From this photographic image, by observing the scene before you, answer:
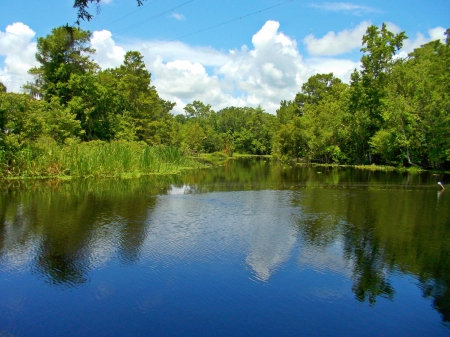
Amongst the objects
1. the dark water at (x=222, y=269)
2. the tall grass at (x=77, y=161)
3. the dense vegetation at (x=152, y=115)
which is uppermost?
the dense vegetation at (x=152, y=115)

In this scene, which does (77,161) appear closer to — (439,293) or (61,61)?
(61,61)

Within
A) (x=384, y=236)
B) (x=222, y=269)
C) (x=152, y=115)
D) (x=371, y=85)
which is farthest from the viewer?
(x=152, y=115)

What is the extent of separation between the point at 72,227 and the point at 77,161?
1271 centimetres

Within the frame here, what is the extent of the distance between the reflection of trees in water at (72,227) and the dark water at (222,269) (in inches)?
2.0

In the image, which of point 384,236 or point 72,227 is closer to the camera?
point 384,236

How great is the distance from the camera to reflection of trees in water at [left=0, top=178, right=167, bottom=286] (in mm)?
7912

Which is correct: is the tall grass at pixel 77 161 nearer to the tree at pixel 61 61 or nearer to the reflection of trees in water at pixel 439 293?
the tree at pixel 61 61

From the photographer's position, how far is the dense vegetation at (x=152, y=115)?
842 inches

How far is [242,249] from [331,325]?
141 inches

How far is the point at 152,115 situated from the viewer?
4841 cm

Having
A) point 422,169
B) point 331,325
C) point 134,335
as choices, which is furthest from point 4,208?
point 422,169

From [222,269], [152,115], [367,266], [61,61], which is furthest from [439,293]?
[152,115]

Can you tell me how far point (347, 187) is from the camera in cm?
2073

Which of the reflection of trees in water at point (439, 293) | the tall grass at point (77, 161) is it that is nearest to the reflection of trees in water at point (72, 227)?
the tall grass at point (77, 161)
